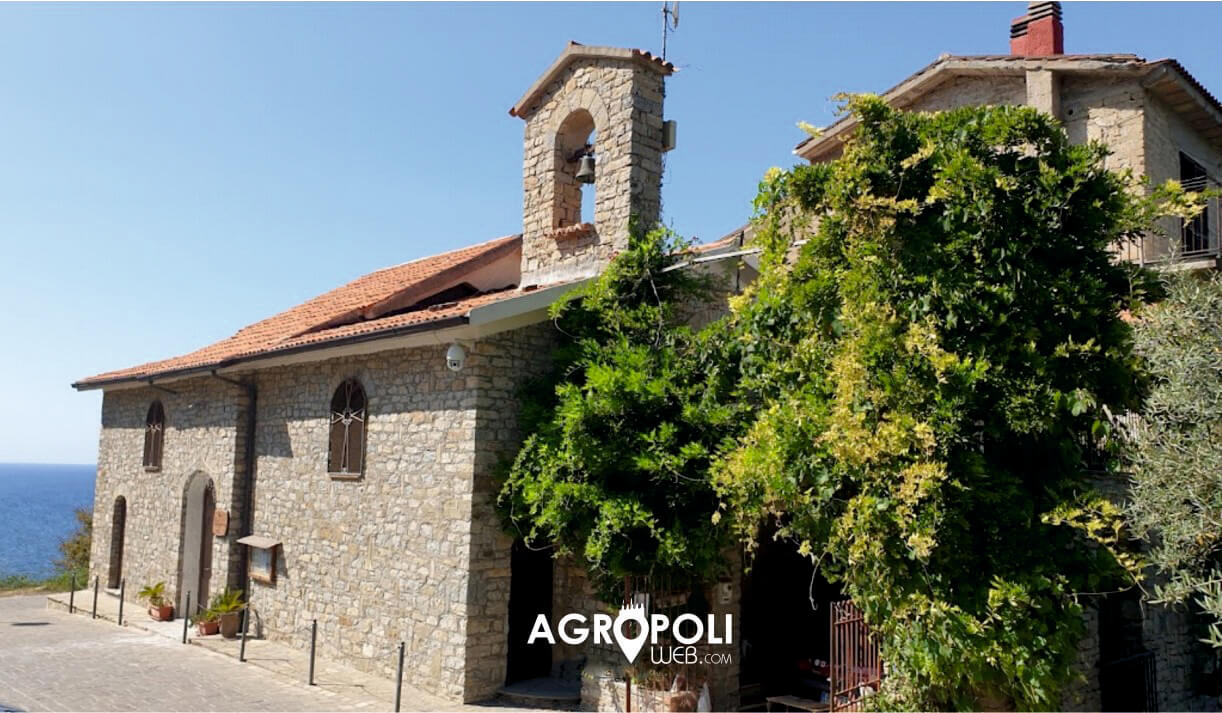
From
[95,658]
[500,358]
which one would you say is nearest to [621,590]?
[500,358]

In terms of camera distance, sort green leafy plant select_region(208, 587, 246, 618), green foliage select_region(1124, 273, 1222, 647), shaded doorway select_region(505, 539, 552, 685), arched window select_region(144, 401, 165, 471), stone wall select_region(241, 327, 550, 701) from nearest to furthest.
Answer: green foliage select_region(1124, 273, 1222, 647) → stone wall select_region(241, 327, 550, 701) → shaded doorway select_region(505, 539, 552, 685) → green leafy plant select_region(208, 587, 246, 618) → arched window select_region(144, 401, 165, 471)

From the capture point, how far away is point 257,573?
13.5m

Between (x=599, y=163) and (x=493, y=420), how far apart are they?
3636 mm

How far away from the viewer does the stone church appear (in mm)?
10016

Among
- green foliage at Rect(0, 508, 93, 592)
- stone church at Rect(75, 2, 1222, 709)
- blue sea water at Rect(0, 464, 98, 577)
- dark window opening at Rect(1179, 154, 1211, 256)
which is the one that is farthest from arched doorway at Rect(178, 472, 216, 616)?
blue sea water at Rect(0, 464, 98, 577)

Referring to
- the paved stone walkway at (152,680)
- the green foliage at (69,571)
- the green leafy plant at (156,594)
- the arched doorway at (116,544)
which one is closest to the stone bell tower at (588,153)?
the paved stone walkway at (152,680)

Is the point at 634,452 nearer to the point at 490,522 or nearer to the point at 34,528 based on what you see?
the point at 490,522

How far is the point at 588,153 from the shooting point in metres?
11.4

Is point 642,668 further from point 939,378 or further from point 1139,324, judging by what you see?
point 1139,324

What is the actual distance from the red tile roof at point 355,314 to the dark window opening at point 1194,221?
10030 millimetres

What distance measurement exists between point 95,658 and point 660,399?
955 centimetres

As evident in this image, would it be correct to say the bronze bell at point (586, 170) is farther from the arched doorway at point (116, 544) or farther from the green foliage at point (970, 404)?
the arched doorway at point (116, 544)

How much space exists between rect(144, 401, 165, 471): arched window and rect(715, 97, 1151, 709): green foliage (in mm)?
13990

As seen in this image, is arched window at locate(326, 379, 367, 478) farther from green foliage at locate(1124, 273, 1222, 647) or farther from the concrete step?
green foliage at locate(1124, 273, 1222, 647)
